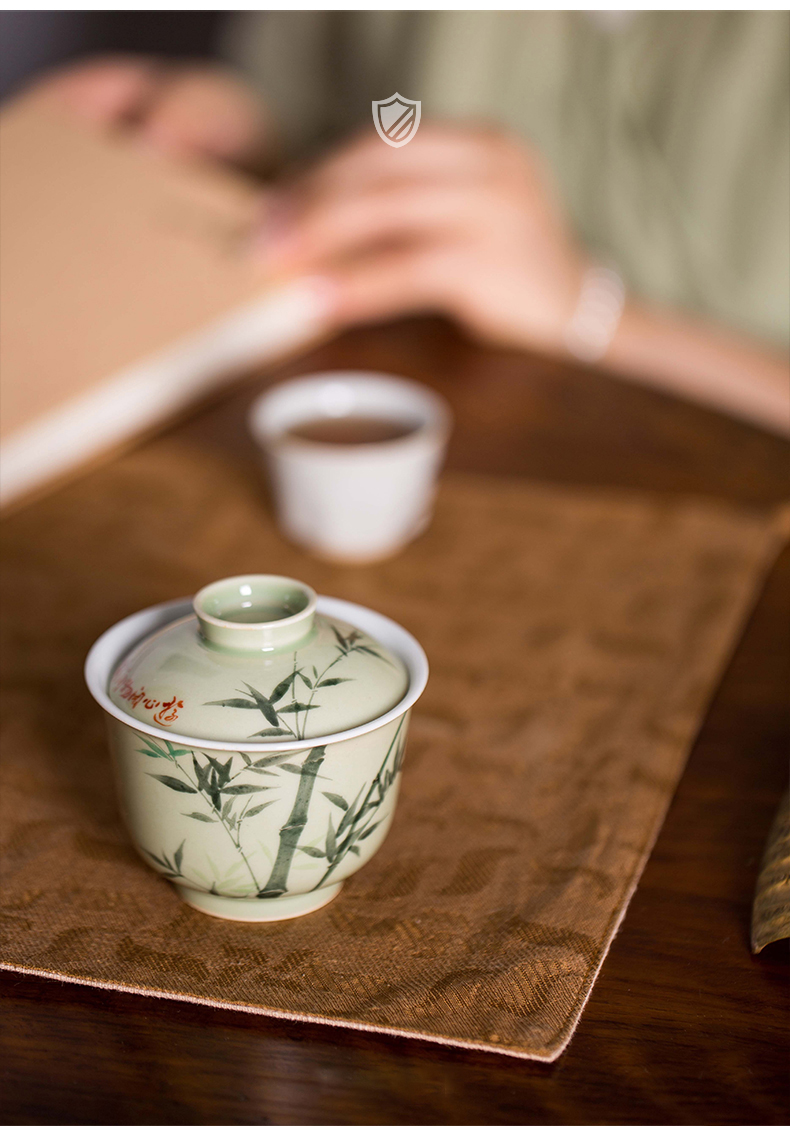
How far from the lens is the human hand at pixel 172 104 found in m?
0.70

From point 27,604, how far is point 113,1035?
0.26m

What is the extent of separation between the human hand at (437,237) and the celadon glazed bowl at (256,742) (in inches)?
20.9

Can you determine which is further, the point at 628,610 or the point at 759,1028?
the point at 628,610

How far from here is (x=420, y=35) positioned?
1052 millimetres

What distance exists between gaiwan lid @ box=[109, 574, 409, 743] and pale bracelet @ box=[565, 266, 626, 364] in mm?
593

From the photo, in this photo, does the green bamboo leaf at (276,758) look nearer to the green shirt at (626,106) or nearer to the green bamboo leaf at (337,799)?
the green bamboo leaf at (337,799)

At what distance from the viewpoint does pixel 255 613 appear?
0.28 m

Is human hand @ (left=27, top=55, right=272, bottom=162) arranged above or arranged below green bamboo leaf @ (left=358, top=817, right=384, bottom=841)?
above

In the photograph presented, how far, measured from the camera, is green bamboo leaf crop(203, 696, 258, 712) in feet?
0.84

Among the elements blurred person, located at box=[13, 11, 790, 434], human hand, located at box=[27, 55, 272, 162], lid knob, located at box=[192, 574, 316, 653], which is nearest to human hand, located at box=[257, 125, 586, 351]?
blurred person, located at box=[13, 11, 790, 434]

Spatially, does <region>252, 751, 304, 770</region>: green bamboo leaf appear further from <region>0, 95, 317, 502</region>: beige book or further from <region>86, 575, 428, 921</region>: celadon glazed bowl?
<region>0, 95, 317, 502</region>: beige book

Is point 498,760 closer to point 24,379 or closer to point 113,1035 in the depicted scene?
point 113,1035

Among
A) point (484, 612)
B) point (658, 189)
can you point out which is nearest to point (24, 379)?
point (484, 612)

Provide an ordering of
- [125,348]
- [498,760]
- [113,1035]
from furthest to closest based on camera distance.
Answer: [125,348] → [498,760] → [113,1035]
